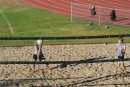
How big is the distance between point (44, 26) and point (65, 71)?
10.5 metres

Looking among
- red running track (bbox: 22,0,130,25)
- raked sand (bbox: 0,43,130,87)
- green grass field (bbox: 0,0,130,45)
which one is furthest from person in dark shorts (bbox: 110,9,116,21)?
raked sand (bbox: 0,43,130,87)

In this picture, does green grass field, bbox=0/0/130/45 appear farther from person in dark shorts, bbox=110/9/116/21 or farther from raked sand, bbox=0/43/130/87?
raked sand, bbox=0/43/130/87

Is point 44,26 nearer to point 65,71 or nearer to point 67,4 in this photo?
point 67,4

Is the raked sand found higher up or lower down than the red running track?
lower down

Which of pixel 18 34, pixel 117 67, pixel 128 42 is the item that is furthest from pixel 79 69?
pixel 18 34

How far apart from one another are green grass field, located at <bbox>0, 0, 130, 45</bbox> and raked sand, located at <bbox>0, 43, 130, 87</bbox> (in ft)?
6.47

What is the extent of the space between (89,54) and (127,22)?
890 centimetres

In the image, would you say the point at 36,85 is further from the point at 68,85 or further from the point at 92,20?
the point at 92,20

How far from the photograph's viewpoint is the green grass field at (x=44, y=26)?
75.6 feet

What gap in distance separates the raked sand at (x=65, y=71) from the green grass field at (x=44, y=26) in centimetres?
197

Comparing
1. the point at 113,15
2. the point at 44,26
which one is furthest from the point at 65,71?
the point at 113,15

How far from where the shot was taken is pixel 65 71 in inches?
601

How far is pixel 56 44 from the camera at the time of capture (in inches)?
798

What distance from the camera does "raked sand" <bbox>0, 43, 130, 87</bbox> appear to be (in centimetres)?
1346
